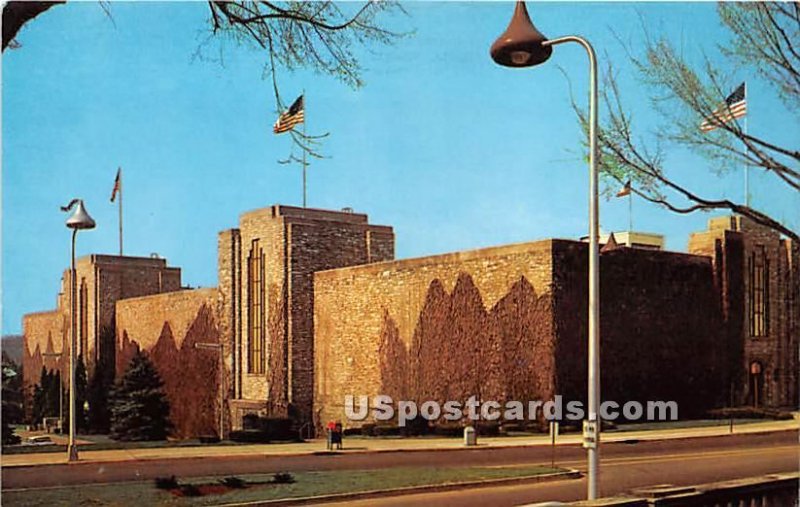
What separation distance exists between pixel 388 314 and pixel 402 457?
218 inches

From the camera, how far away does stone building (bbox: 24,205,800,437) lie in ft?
28.0

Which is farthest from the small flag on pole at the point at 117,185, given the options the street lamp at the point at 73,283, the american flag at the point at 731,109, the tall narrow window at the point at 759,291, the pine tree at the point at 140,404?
the tall narrow window at the point at 759,291

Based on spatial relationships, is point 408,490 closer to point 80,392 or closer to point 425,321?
point 80,392

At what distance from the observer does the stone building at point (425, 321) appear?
28.0ft

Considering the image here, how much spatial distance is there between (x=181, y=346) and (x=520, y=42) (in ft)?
17.2

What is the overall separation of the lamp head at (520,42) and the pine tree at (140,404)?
14.9ft

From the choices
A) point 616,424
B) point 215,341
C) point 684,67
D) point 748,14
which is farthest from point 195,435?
point 748,14

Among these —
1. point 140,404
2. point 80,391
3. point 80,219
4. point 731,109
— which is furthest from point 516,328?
point 80,219

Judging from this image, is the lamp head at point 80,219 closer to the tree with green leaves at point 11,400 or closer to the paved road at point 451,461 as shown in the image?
the tree with green leaves at point 11,400

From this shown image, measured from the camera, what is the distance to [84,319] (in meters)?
7.55

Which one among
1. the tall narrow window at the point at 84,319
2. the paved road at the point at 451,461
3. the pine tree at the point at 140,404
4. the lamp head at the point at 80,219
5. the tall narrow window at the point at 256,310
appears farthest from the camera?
the tall narrow window at the point at 256,310

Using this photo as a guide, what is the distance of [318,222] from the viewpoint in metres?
11.4

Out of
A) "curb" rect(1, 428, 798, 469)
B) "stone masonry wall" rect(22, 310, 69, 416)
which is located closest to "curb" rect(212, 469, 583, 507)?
"curb" rect(1, 428, 798, 469)

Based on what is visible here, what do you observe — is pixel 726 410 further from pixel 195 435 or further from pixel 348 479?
pixel 195 435
